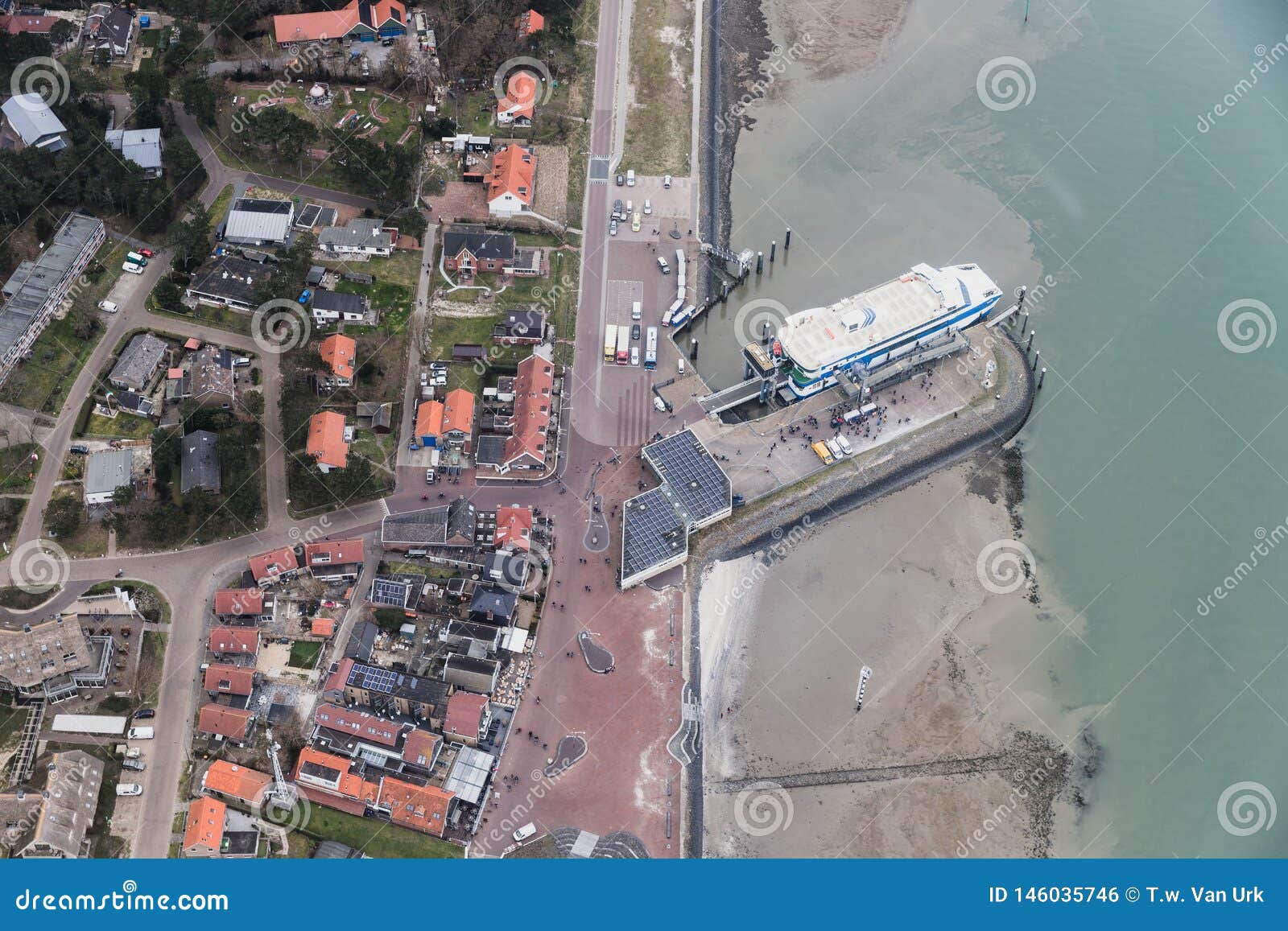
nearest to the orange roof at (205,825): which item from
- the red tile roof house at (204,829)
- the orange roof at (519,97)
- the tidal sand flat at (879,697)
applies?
the red tile roof house at (204,829)

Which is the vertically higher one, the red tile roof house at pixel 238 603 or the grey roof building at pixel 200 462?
the grey roof building at pixel 200 462

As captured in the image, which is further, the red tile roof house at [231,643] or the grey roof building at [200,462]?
the grey roof building at [200,462]

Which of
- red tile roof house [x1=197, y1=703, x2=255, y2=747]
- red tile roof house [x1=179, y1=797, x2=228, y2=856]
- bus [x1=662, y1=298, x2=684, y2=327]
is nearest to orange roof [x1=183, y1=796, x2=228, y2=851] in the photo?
red tile roof house [x1=179, y1=797, x2=228, y2=856]

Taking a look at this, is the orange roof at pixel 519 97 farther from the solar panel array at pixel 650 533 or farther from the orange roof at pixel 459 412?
the solar panel array at pixel 650 533

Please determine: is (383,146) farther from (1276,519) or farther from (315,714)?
(1276,519)

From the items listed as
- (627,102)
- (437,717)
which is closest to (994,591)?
(437,717)

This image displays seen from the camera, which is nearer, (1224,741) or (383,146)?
A: (1224,741)

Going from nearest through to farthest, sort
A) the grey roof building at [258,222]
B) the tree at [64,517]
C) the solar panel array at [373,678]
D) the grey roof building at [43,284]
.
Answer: the solar panel array at [373,678], the tree at [64,517], the grey roof building at [43,284], the grey roof building at [258,222]
